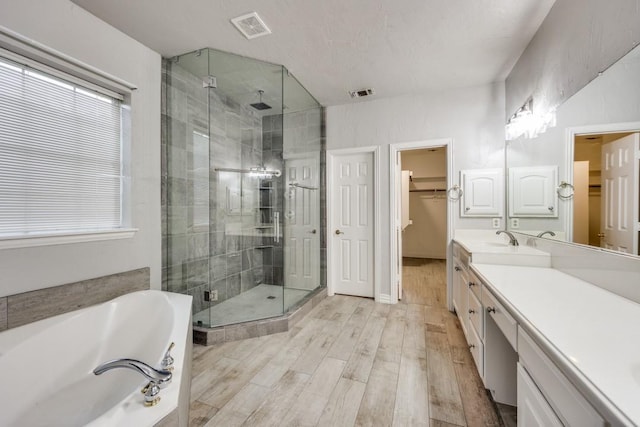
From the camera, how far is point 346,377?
1.85 metres

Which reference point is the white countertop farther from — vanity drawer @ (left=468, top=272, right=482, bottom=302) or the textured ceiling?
the textured ceiling

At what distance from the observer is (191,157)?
267 centimetres

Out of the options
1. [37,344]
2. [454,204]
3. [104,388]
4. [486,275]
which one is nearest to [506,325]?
[486,275]

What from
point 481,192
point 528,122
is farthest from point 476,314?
point 528,122

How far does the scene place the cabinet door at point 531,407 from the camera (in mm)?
837

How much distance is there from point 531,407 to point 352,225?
2.72 m

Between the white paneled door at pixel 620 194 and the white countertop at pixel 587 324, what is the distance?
0.90 feet

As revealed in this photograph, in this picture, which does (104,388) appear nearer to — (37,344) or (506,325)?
(37,344)

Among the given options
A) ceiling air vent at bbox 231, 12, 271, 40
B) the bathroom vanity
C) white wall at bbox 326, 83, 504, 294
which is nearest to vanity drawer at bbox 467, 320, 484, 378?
the bathroom vanity

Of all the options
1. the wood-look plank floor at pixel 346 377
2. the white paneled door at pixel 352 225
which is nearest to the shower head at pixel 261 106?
the white paneled door at pixel 352 225

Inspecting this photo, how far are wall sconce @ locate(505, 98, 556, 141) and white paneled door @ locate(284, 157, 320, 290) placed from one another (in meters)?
2.21

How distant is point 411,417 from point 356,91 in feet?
10.3

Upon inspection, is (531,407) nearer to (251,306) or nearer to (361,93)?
(251,306)

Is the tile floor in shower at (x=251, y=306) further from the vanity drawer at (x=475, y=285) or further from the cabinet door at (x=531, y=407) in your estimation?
the cabinet door at (x=531, y=407)
